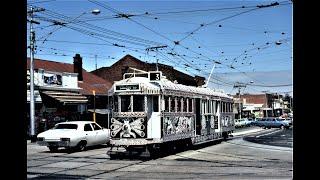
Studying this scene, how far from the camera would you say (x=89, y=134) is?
2191 centimetres

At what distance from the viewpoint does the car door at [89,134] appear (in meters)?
21.7

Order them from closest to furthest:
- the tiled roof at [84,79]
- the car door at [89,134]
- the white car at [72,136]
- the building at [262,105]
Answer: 1. the white car at [72,136]
2. the car door at [89,134]
3. the tiled roof at [84,79]
4. the building at [262,105]

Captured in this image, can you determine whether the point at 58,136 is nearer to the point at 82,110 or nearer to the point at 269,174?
the point at 269,174

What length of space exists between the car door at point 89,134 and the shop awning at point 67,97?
12.1 m

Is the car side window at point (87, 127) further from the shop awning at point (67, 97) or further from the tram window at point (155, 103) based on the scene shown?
the shop awning at point (67, 97)

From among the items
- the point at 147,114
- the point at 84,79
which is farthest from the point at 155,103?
the point at 84,79

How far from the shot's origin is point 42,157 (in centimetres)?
1875

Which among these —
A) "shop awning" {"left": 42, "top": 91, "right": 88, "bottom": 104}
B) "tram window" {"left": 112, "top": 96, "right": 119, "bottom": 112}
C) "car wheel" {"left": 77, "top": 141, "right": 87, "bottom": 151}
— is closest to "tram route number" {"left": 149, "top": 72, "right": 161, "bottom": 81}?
"tram window" {"left": 112, "top": 96, "right": 119, "bottom": 112}

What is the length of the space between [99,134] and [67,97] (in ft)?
41.6

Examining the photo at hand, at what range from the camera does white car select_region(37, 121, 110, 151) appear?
2042 centimetres

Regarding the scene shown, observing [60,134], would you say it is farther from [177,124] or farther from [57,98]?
[57,98]

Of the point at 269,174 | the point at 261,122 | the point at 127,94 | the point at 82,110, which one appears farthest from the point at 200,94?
the point at 261,122

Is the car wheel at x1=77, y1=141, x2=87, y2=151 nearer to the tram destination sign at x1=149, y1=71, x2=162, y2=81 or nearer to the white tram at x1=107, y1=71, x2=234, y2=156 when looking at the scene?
the white tram at x1=107, y1=71, x2=234, y2=156

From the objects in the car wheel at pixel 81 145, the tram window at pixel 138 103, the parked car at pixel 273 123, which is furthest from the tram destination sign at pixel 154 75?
the parked car at pixel 273 123
